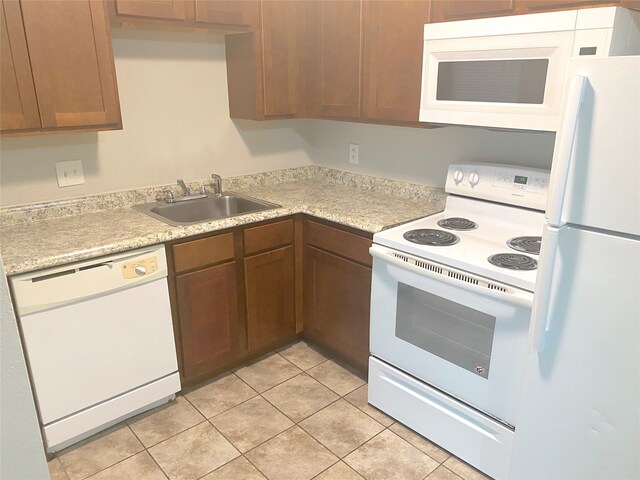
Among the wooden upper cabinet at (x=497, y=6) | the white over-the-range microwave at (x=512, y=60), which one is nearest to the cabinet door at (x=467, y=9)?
the wooden upper cabinet at (x=497, y=6)

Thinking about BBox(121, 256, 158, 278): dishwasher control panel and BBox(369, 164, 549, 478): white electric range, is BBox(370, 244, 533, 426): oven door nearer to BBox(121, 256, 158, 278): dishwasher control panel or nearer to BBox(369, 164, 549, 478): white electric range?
BBox(369, 164, 549, 478): white electric range

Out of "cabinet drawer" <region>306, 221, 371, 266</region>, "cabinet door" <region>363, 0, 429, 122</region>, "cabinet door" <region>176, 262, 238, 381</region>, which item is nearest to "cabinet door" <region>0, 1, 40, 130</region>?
"cabinet door" <region>176, 262, 238, 381</region>

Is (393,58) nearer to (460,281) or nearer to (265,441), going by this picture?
(460,281)

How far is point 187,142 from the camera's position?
8.87 ft

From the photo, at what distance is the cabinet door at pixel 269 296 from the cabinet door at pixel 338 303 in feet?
0.35

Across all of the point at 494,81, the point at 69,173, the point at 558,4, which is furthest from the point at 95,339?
the point at 558,4

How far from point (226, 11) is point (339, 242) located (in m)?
1.25

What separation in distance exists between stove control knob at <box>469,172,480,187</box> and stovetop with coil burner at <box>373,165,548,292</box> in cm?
2

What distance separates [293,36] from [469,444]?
2.17 m

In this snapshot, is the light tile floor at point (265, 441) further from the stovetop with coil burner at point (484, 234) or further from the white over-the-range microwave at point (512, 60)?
the white over-the-range microwave at point (512, 60)

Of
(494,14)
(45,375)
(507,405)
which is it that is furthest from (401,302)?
(45,375)

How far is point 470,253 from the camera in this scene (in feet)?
6.11

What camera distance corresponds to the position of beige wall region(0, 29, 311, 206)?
2.25m

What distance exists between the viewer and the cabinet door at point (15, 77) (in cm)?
179
